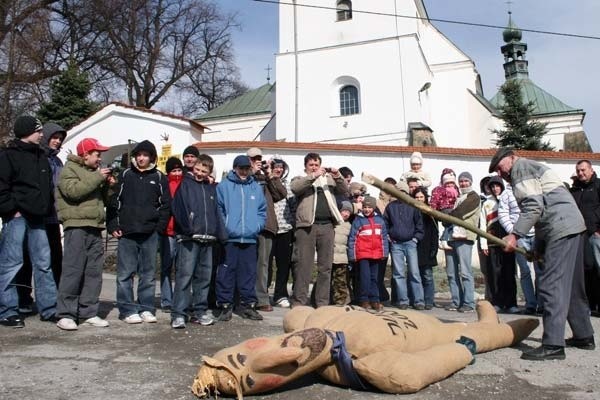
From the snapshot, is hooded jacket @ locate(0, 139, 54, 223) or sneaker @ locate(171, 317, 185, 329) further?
sneaker @ locate(171, 317, 185, 329)

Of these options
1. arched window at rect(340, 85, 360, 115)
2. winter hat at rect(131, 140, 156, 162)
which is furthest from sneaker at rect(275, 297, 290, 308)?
arched window at rect(340, 85, 360, 115)

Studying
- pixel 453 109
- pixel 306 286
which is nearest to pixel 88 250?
pixel 306 286

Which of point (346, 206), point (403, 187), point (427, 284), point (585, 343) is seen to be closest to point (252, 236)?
point (346, 206)

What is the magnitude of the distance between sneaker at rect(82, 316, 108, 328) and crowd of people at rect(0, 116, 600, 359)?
0.05 ft

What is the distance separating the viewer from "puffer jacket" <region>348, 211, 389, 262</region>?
24.7 ft

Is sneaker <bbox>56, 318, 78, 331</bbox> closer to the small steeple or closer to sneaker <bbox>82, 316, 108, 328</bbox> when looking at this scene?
sneaker <bbox>82, 316, 108, 328</bbox>

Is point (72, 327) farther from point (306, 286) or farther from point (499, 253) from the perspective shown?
point (499, 253)

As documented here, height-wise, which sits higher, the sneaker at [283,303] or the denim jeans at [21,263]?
the denim jeans at [21,263]

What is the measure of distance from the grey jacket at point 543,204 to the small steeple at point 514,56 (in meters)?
49.8

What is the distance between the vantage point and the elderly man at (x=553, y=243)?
188 inches

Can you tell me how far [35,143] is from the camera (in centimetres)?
566

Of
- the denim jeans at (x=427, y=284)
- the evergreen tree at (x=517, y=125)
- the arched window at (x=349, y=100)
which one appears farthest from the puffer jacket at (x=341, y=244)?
the evergreen tree at (x=517, y=125)

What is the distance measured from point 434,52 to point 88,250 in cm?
2772

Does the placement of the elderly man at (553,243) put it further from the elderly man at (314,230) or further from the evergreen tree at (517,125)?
the evergreen tree at (517,125)
